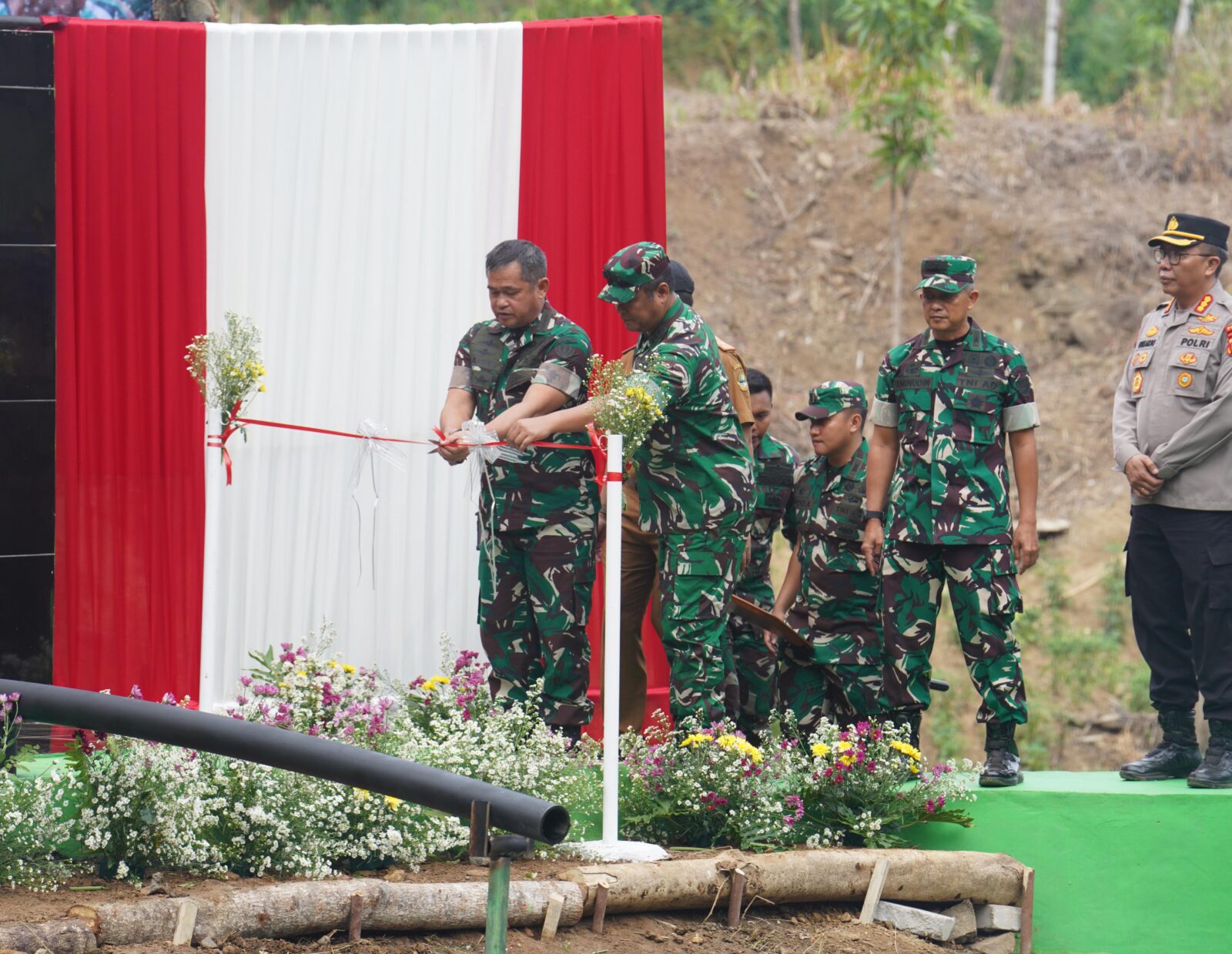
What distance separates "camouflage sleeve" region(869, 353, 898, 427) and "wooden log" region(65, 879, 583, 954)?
7.04 ft

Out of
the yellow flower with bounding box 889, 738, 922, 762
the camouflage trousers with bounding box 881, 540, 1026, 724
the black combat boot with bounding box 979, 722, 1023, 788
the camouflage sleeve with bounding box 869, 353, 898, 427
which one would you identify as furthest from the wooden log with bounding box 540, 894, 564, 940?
the camouflage sleeve with bounding box 869, 353, 898, 427

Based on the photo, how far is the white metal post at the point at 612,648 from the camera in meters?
4.50

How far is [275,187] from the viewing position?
5934mm

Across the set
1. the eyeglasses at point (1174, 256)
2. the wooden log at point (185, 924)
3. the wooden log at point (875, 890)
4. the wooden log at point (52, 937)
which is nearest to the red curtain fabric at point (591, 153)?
the wooden log at point (875, 890)

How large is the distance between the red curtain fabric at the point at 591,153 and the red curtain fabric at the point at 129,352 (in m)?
1.32

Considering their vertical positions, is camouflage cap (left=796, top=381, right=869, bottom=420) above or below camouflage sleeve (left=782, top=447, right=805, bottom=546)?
above

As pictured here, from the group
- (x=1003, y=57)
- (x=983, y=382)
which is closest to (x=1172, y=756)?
(x=983, y=382)

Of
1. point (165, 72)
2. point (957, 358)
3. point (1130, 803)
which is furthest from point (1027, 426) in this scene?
point (165, 72)

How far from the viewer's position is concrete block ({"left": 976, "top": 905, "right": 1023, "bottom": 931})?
493cm

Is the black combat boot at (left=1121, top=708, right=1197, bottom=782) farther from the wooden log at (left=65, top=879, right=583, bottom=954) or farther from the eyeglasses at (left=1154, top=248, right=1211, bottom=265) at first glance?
the wooden log at (left=65, top=879, right=583, bottom=954)

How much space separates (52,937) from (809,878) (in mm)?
2229

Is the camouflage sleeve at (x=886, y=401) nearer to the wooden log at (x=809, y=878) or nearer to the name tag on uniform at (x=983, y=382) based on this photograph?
the name tag on uniform at (x=983, y=382)

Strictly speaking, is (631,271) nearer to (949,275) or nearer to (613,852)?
(949,275)

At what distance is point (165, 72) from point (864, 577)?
335 centimetres
